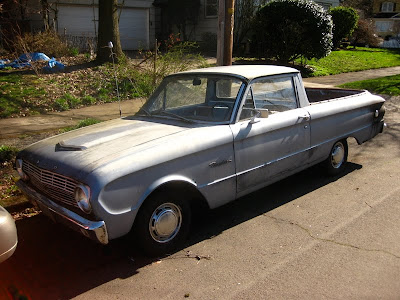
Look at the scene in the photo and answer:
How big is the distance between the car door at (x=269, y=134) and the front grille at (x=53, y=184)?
1622mm

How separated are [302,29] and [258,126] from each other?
1233 cm

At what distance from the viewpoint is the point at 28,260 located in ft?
12.1

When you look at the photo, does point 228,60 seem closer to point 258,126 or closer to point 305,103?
point 305,103

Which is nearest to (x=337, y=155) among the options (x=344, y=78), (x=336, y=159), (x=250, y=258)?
(x=336, y=159)

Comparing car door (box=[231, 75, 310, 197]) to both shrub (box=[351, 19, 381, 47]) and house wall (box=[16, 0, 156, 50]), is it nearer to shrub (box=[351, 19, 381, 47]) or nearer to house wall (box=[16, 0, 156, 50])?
house wall (box=[16, 0, 156, 50])

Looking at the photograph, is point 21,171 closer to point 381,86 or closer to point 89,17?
point 381,86

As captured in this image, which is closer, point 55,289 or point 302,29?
point 55,289

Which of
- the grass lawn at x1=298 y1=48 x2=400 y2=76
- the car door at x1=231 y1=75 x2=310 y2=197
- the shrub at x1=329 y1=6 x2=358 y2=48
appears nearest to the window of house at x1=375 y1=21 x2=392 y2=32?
the grass lawn at x1=298 y1=48 x2=400 y2=76

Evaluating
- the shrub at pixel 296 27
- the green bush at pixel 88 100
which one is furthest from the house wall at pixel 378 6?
the green bush at pixel 88 100

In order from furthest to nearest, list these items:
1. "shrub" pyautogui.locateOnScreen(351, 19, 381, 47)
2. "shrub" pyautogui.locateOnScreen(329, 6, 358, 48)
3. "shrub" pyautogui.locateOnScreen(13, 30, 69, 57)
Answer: "shrub" pyautogui.locateOnScreen(351, 19, 381, 47) → "shrub" pyautogui.locateOnScreen(329, 6, 358, 48) → "shrub" pyautogui.locateOnScreen(13, 30, 69, 57)

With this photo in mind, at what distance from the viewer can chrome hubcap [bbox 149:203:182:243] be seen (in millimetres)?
3585

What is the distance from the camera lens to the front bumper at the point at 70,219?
3170 mm

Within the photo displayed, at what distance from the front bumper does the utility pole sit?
484 centimetres

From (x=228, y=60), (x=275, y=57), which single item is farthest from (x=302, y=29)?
(x=228, y=60)
